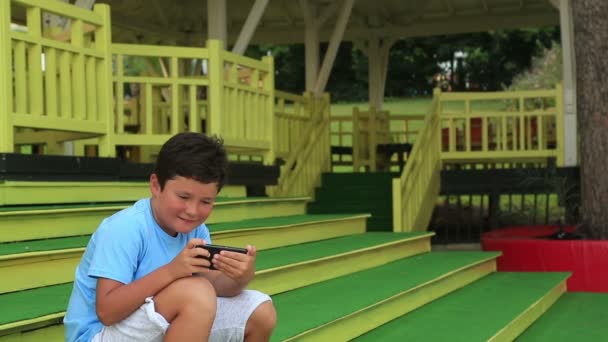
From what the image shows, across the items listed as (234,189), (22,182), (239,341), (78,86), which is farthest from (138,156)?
(239,341)

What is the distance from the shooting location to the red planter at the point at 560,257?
25.8ft

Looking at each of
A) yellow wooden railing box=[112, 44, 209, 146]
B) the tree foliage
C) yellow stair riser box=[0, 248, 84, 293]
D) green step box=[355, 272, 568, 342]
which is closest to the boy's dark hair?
yellow stair riser box=[0, 248, 84, 293]

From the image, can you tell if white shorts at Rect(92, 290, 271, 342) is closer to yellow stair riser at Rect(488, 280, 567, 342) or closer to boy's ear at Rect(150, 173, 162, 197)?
boy's ear at Rect(150, 173, 162, 197)

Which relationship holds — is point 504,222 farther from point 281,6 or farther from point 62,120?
point 62,120

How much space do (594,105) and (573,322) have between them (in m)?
3.04

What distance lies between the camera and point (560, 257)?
8086 mm

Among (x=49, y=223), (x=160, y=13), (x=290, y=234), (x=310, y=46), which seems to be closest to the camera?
(x=49, y=223)

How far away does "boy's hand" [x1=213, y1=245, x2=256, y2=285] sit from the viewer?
244 centimetres

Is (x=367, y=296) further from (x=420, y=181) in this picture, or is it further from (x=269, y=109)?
(x=420, y=181)

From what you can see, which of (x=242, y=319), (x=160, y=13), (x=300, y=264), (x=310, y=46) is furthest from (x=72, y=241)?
(x=160, y=13)

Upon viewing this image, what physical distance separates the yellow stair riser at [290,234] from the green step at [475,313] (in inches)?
46.2

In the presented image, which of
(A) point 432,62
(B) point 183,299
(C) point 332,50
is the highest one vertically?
(A) point 432,62

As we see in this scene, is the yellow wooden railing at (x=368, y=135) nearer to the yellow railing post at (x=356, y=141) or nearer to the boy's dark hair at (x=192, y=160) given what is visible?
the yellow railing post at (x=356, y=141)

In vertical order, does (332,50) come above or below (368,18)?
below
